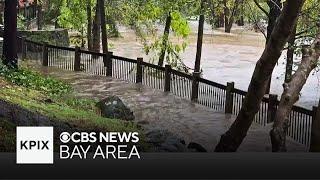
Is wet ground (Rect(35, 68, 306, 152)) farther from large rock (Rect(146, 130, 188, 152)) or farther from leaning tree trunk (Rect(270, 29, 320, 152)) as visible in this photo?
leaning tree trunk (Rect(270, 29, 320, 152))

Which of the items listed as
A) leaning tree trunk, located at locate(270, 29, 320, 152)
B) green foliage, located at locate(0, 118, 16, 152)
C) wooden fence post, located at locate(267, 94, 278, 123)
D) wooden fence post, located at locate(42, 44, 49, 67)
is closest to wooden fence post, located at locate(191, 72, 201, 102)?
wooden fence post, located at locate(267, 94, 278, 123)

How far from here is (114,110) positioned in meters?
12.6

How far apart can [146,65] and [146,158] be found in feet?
44.3

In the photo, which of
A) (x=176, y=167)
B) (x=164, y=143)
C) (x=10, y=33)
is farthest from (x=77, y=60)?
(x=176, y=167)

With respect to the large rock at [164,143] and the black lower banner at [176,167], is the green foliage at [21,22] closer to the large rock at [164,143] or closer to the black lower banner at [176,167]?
the large rock at [164,143]

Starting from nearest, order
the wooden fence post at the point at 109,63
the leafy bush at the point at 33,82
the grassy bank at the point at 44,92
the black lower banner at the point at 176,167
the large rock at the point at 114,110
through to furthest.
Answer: the black lower banner at the point at 176,167, the grassy bank at the point at 44,92, the large rock at the point at 114,110, the leafy bush at the point at 33,82, the wooden fence post at the point at 109,63

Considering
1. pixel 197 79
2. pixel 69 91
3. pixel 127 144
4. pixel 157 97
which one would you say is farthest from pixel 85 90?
pixel 127 144

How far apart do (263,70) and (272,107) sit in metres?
6.26

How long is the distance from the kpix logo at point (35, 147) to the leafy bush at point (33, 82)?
927cm

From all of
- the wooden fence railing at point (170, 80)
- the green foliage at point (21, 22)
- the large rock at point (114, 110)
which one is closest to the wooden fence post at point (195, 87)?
the wooden fence railing at point (170, 80)

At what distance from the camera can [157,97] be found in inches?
648

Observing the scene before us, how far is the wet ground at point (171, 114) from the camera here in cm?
1152

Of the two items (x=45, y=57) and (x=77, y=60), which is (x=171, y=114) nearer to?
(x=77, y=60)

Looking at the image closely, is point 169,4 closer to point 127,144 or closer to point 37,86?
point 37,86
